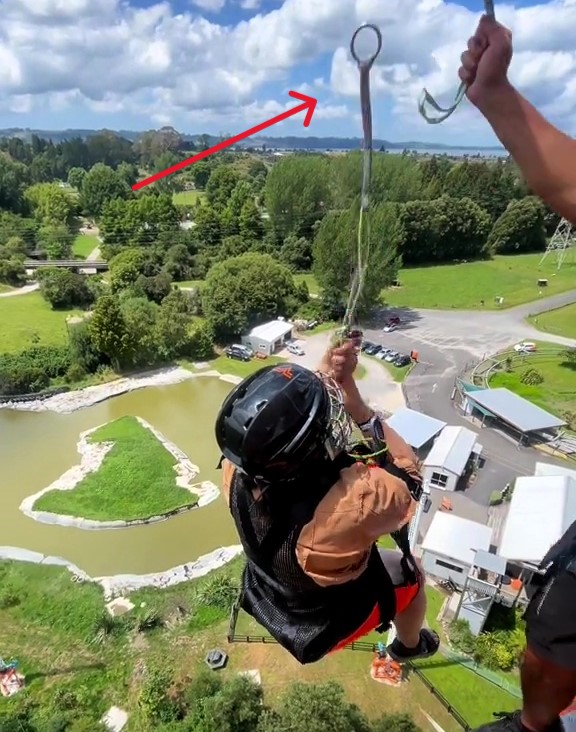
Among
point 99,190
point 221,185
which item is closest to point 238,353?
point 221,185

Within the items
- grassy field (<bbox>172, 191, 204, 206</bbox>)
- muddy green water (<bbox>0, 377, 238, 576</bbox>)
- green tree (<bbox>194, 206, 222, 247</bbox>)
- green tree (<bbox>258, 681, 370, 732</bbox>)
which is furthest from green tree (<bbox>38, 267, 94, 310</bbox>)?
grassy field (<bbox>172, 191, 204, 206</bbox>)

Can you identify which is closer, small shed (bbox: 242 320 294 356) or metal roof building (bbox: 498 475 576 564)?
metal roof building (bbox: 498 475 576 564)

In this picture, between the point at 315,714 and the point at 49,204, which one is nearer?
the point at 315,714

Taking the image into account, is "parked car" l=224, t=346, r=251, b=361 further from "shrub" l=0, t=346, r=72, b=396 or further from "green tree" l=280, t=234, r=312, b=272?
"green tree" l=280, t=234, r=312, b=272

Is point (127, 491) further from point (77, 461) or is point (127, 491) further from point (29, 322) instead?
point (29, 322)

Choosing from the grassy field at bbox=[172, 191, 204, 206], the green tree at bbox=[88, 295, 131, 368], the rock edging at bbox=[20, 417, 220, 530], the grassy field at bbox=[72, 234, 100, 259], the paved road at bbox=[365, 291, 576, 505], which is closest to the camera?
the rock edging at bbox=[20, 417, 220, 530]

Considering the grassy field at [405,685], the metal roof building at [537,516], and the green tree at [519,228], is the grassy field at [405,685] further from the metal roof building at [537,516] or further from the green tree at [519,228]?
the green tree at [519,228]

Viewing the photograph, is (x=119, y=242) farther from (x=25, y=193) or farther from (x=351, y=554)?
(x=351, y=554)
